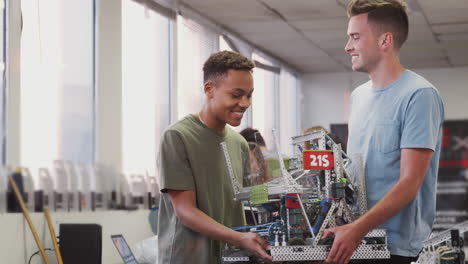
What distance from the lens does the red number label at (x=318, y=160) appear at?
1984mm

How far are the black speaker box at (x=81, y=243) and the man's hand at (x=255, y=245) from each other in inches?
94.2

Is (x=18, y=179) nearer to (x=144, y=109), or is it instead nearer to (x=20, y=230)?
(x=20, y=230)

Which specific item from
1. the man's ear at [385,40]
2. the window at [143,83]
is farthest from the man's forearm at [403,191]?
the window at [143,83]

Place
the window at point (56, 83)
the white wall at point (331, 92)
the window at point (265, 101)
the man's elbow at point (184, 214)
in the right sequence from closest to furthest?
1. the man's elbow at point (184, 214)
2. the window at point (56, 83)
3. the window at point (265, 101)
4. the white wall at point (331, 92)

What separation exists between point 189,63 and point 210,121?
4.21 m

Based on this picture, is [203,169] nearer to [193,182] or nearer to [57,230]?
[193,182]

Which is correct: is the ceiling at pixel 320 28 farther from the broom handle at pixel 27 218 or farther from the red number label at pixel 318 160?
the red number label at pixel 318 160

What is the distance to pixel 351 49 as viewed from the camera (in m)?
Result: 2.19

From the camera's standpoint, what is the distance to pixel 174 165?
221 centimetres

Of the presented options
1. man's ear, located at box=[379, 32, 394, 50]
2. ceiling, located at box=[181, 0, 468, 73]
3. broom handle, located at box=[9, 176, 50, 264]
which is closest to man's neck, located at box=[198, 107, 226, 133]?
man's ear, located at box=[379, 32, 394, 50]

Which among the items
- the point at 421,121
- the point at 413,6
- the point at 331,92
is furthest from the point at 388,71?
the point at 331,92

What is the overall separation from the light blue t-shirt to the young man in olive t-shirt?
1.24 ft

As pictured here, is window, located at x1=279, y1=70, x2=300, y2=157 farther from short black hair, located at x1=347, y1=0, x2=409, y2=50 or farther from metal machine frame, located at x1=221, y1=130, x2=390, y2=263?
metal machine frame, located at x1=221, y1=130, x2=390, y2=263

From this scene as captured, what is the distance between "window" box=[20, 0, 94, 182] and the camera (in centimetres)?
425
